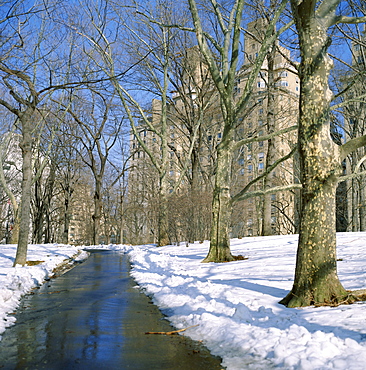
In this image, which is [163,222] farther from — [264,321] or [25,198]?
[264,321]

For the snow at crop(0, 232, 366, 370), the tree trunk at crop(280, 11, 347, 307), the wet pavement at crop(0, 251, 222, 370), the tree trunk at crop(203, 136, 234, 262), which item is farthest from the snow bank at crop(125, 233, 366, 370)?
the tree trunk at crop(203, 136, 234, 262)

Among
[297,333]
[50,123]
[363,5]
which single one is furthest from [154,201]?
[297,333]

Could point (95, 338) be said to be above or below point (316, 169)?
below

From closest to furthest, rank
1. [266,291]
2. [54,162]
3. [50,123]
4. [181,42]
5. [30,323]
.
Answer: [30,323] → [266,291] → [181,42] → [50,123] → [54,162]

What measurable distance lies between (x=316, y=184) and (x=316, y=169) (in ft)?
0.74

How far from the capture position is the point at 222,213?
1156 centimetres

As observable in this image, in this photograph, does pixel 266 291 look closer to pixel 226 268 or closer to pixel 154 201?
pixel 226 268

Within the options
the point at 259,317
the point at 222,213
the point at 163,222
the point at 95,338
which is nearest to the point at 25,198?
the point at 222,213

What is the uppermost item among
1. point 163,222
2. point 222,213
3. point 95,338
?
point 222,213

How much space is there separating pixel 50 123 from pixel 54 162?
26.1 feet

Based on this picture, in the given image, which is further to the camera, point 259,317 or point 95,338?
point 259,317

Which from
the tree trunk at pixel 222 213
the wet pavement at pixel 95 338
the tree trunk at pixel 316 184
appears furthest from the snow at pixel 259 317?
the tree trunk at pixel 222 213

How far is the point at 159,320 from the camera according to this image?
5.48 metres

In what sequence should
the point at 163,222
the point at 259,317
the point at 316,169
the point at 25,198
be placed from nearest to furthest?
1. the point at 259,317
2. the point at 316,169
3. the point at 25,198
4. the point at 163,222
